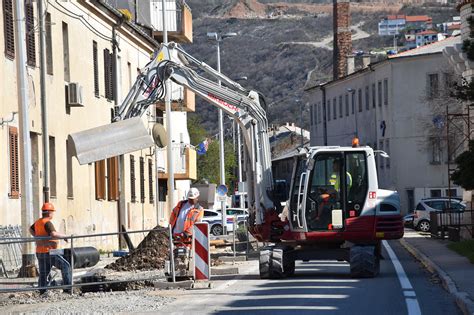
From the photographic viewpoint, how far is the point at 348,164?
28391 mm

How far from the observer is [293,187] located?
28.6 meters

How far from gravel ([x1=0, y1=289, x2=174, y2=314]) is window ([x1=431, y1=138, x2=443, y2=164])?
195 ft

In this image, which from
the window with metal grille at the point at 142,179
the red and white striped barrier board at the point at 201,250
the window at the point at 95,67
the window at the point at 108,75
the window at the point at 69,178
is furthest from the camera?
the window with metal grille at the point at 142,179

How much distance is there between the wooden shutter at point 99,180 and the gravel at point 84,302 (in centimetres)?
1835

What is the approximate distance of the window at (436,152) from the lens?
269 ft

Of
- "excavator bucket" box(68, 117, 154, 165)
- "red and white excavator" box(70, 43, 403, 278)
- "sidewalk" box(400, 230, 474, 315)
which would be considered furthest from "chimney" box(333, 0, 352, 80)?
"excavator bucket" box(68, 117, 154, 165)

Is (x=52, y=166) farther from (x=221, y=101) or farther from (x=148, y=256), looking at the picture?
(x=148, y=256)

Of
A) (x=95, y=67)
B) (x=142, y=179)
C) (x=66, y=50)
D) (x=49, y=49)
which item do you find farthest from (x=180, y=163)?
(x=49, y=49)

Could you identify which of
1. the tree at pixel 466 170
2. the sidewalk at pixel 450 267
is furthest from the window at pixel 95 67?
the tree at pixel 466 170

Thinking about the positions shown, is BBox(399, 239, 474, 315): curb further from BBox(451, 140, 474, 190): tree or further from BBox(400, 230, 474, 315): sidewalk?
BBox(451, 140, 474, 190): tree

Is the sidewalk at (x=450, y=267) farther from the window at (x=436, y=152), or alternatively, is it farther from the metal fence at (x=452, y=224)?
the window at (x=436, y=152)

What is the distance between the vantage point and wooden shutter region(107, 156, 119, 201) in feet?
148

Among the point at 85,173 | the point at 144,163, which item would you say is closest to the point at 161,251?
the point at 85,173

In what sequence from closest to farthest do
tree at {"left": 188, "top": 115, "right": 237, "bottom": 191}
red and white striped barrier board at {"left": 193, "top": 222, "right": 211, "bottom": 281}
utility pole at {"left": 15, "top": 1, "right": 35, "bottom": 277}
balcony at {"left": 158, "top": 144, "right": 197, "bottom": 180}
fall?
1. red and white striped barrier board at {"left": 193, "top": 222, "right": 211, "bottom": 281}
2. utility pole at {"left": 15, "top": 1, "right": 35, "bottom": 277}
3. balcony at {"left": 158, "top": 144, "right": 197, "bottom": 180}
4. tree at {"left": 188, "top": 115, "right": 237, "bottom": 191}
